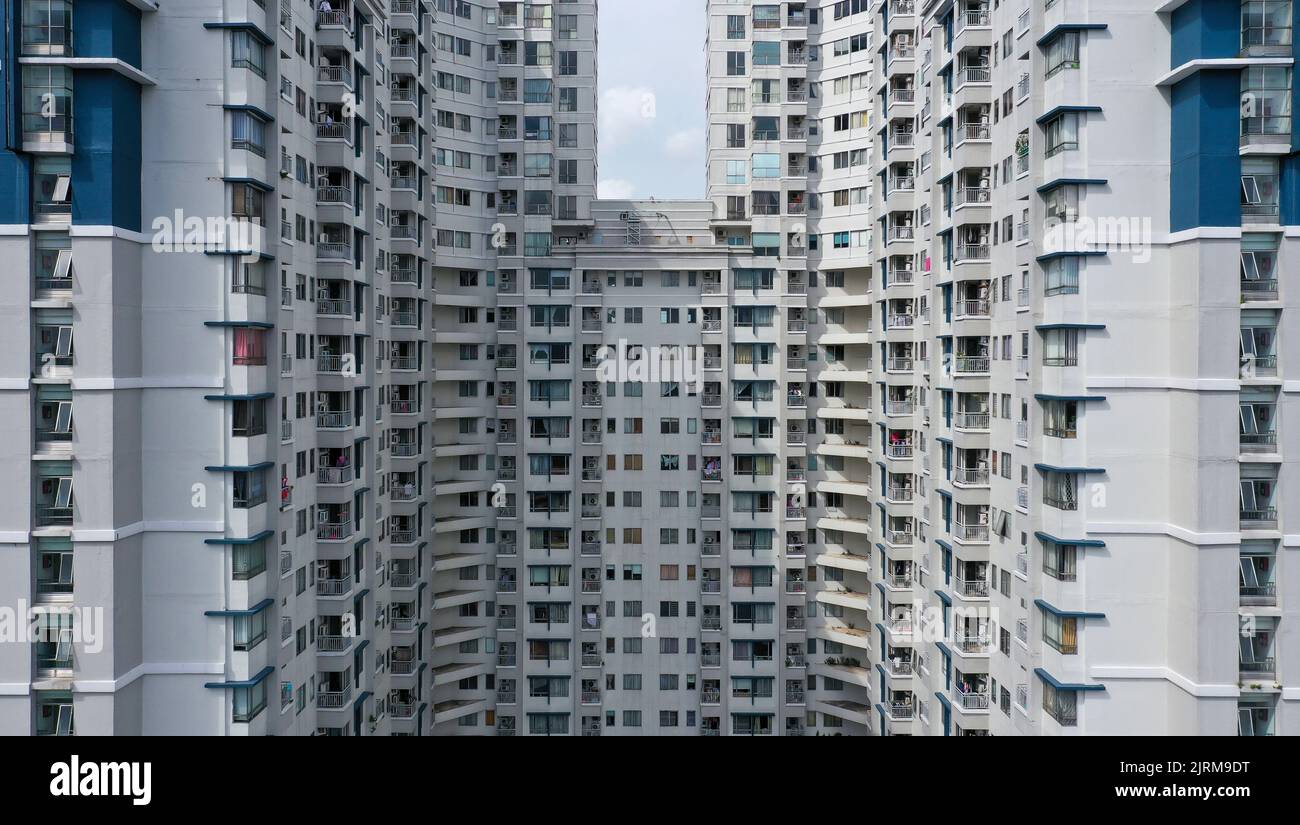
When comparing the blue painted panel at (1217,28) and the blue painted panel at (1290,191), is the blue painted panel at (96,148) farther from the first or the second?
the blue painted panel at (1290,191)

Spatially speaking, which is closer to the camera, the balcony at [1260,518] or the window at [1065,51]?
the balcony at [1260,518]

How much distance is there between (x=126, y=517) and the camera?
66.6 feet

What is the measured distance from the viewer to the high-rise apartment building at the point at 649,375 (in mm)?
19578

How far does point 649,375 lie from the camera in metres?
39.2

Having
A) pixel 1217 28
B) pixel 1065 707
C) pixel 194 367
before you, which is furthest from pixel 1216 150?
pixel 194 367

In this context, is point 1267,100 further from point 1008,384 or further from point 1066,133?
point 1008,384

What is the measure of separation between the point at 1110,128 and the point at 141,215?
24984 mm

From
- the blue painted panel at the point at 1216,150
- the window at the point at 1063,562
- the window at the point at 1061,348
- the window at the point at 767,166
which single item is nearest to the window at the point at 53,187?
the window at the point at 1061,348

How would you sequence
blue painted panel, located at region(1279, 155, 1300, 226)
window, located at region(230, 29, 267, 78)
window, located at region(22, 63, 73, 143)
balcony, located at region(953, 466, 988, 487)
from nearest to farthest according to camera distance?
window, located at region(22, 63, 73, 143)
blue painted panel, located at region(1279, 155, 1300, 226)
window, located at region(230, 29, 267, 78)
balcony, located at region(953, 466, 988, 487)

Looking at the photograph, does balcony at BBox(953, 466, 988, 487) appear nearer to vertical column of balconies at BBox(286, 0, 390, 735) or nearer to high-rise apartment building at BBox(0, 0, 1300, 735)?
high-rise apartment building at BBox(0, 0, 1300, 735)

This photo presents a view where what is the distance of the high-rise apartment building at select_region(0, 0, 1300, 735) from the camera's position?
19578mm

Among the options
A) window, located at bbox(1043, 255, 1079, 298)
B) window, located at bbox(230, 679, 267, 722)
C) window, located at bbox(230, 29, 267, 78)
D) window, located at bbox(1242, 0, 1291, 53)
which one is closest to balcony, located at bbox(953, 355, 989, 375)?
window, located at bbox(1043, 255, 1079, 298)

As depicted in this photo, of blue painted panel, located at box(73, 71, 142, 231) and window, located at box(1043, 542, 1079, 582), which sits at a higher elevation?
blue painted panel, located at box(73, 71, 142, 231)

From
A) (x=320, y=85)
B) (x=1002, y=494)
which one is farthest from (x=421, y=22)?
(x=1002, y=494)
